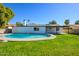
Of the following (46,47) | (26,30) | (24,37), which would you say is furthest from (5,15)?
(46,47)

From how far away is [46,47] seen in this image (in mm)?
7953

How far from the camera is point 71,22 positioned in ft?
26.6

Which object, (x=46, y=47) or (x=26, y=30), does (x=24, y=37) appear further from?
(x=46, y=47)

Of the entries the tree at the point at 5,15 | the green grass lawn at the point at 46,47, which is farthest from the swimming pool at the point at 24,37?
the tree at the point at 5,15

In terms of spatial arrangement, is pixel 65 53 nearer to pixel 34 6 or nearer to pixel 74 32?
pixel 74 32

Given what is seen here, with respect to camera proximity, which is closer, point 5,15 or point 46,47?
point 46,47

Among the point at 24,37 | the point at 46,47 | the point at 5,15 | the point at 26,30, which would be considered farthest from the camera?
the point at 24,37

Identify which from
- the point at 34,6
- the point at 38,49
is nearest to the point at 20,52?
the point at 38,49

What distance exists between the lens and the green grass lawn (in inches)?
302

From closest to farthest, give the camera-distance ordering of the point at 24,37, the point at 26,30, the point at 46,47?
1. the point at 46,47
2. the point at 26,30
3. the point at 24,37

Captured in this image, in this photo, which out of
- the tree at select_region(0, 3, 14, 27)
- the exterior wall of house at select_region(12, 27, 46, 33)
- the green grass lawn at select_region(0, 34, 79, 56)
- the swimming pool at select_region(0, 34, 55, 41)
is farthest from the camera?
the swimming pool at select_region(0, 34, 55, 41)

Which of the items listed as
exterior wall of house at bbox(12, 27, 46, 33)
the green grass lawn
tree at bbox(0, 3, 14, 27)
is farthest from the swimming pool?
tree at bbox(0, 3, 14, 27)

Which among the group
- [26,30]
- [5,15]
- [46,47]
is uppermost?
[5,15]

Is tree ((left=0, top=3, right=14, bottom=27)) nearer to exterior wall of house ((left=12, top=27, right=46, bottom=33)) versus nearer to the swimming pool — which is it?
exterior wall of house ((left=12, top=27, right=46, bottom=33))
